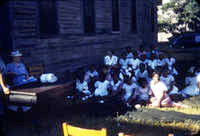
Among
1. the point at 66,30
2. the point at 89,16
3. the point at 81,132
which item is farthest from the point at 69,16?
the point at 81,132

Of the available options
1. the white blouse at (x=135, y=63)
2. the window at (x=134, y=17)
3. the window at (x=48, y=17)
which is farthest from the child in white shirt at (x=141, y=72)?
the window at (x=134, y=17)

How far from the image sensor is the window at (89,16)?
967 cm

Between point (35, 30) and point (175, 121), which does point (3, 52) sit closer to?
point (35, 30)

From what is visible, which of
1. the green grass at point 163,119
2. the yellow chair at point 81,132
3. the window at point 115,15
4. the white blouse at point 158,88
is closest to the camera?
the yellow chair at point 81,132

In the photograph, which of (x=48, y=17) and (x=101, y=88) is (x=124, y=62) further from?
(x=48, y=17)

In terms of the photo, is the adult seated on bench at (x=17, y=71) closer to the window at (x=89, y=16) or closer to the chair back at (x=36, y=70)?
the chair back at (x=36, y=70)

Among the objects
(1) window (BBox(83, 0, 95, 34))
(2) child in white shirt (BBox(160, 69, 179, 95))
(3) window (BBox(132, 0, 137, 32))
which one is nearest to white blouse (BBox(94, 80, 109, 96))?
(2) child in white shirt (BBox(160, 69, 179, 95))

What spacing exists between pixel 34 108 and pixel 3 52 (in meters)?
2.32

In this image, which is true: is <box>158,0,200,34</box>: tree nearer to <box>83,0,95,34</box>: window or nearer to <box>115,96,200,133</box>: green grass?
<box>83,0,95,34</box>: window

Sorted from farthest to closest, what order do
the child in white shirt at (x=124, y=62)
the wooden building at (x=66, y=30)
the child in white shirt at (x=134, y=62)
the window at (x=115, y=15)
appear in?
the window at (x=115, y=15)
the child in white shirt at (x=124, y=62)
the child in white shirt at (x=134, y=62)
the wooden building at (x=66, y=30)

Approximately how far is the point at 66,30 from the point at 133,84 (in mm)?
3452

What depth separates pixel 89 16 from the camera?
32.6ft

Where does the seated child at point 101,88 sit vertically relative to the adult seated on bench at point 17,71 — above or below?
below

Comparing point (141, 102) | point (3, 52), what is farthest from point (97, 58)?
point (3, 52)
